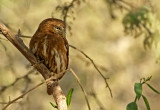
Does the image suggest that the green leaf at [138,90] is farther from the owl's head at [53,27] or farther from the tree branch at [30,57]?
the owl's head at [53,27]

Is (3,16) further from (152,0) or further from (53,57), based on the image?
(53,57)

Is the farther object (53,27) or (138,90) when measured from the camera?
(53,27)

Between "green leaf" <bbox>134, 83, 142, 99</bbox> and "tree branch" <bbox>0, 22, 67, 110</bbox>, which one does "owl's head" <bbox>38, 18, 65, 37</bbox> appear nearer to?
"tree branch" <bbox>0, 22, 67, 110</bbox>

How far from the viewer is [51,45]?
3791 millimetres

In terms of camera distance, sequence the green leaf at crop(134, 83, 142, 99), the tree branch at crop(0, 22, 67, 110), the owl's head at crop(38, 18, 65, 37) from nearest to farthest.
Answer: the green leaf at crop(134, 83, 142, 99) < the tree branch at crop(0, 22, 67, 110) < the owl's head at crop(38, 18, 65, 37)

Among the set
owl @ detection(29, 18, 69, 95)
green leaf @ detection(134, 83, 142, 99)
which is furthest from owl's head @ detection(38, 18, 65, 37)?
green leaf @ detection(134, 83, 142, 99)

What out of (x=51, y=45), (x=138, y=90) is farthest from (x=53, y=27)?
(x=138, y=90)

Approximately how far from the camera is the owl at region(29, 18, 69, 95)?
3.74 m

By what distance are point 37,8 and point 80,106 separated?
8.45ft

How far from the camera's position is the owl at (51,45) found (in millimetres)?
3738

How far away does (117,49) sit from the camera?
434 inches

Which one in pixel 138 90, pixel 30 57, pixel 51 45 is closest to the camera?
pixel 138 90

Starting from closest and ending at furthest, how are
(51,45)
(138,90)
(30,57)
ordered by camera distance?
(138,90) < (30,57) < (51,45)

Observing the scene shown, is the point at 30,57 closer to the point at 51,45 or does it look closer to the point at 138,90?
the point at 51,45
